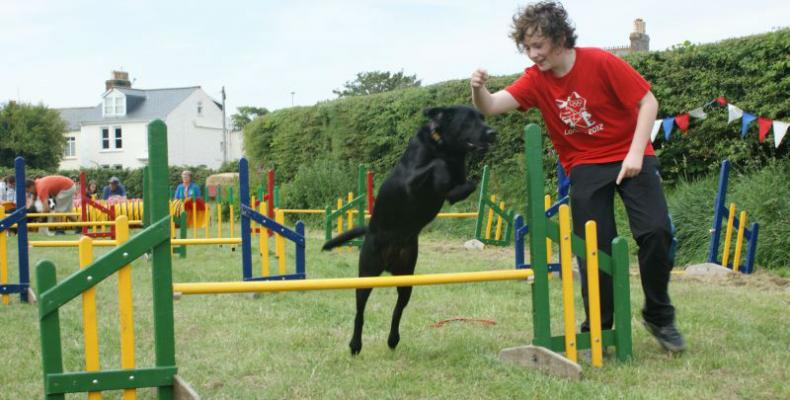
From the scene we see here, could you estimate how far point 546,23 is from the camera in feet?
11.0

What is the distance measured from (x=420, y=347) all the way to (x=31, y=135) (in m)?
37.0

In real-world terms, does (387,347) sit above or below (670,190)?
below

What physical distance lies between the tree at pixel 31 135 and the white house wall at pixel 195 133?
6401mm

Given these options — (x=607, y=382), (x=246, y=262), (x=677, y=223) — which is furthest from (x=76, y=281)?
(x=677, y=223)

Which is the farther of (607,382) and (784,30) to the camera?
(784,30)

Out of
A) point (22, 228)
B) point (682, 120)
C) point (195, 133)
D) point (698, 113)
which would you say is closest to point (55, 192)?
point (22, 228)

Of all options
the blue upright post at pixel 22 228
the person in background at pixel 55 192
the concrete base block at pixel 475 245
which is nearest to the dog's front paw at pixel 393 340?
the blue upright post at pixel 22 228

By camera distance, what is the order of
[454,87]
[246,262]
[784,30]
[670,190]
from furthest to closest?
[454,87], [670,190], [784,30], [246,262]

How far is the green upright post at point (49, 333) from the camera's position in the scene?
2539 mm

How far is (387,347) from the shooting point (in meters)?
4.09

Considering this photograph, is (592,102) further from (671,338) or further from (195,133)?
(195,133)

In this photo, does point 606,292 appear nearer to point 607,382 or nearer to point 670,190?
point 607,382

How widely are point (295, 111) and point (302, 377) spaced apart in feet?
49.3

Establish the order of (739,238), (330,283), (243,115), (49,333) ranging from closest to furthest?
1. (49,333)
2. (330,283)
3. (739,238)
4. (243,115)
